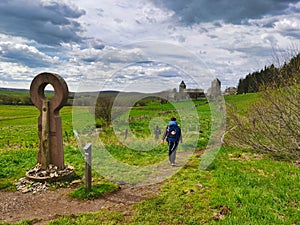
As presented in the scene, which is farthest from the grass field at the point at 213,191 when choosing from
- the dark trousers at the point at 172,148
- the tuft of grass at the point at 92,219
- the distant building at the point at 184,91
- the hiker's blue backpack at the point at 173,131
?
the distant building at the point at 184,91

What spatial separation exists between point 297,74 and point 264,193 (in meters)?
5.94

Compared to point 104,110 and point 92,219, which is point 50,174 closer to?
point 92,219

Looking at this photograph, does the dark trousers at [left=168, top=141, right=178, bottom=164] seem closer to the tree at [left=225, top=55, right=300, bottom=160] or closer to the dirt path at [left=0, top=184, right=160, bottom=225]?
the dirt path at [left=0, top=184, right=160, bottom=225]

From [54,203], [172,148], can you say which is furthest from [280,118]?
[54,203]

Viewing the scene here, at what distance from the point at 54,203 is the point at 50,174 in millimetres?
1829

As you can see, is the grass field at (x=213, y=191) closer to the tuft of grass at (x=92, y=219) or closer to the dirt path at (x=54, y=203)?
the tuft of grass at (x=92, y=219)

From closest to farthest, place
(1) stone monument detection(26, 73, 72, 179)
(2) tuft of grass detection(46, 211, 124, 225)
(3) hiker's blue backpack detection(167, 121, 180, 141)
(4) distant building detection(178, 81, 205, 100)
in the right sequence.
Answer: (2) tuft of grass detection(46, 211, 124, 225) < (1) stone monument detection(26, 73, 72, 179) < (3) hiker's blue backpack detection(167, 121, 180, 141) < (4) distant building detection(178, 81, 205, 100)

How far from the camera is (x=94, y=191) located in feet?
28.0

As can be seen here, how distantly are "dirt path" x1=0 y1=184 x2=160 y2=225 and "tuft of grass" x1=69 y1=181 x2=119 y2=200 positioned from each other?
0.19 meters

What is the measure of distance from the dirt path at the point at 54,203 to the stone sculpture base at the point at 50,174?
2.14 feet

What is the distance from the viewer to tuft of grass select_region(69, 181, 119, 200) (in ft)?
27.0

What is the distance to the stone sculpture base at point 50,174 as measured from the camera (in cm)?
938

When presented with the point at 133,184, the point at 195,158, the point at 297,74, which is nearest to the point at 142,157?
the point at 195,158

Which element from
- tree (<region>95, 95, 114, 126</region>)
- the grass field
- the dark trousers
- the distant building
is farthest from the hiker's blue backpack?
tree (<region>95, 95, 114, 126</region>)
